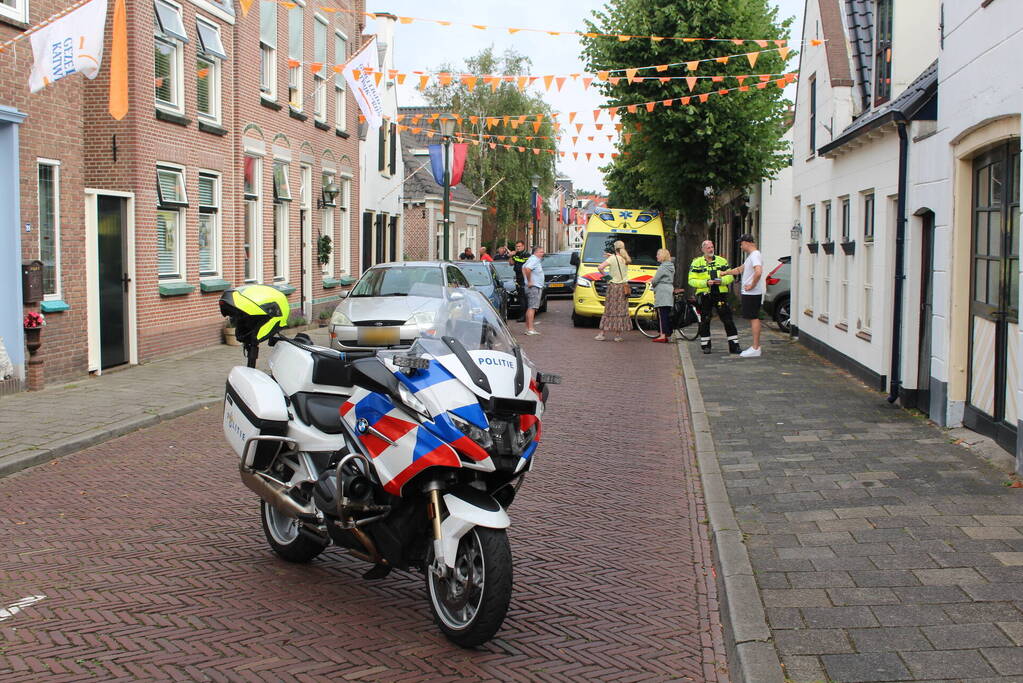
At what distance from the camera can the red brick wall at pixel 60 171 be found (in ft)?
37.4

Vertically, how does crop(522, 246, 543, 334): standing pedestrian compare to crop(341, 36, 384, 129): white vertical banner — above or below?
below

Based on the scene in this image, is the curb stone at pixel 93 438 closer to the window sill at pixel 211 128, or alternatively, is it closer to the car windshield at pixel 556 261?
the window sill at pixel 211 128

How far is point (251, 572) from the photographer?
213 inches

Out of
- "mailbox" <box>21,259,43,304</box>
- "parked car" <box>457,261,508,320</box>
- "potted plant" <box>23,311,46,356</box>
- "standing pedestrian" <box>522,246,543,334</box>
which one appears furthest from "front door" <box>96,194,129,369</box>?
"standing pedestrian" <box>522,246,543,334</box>

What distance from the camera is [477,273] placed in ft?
72.8

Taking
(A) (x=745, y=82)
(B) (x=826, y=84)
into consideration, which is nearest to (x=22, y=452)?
(B) (x=826, y=84)

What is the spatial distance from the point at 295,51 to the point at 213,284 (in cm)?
698

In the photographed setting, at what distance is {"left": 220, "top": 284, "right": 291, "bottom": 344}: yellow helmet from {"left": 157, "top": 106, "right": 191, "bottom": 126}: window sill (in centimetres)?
1088

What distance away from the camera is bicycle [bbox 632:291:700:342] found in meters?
19.5

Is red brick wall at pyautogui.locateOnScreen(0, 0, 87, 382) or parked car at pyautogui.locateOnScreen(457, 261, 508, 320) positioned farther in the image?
parked car at pyautogui.locateOnScreen(457, 261, 508, 320)

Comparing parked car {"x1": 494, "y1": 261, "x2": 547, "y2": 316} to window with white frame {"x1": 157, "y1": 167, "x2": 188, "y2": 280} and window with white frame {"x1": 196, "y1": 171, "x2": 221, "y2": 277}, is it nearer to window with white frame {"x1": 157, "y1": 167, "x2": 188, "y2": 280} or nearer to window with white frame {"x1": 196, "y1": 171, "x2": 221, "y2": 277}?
window with white frame {"x1": 196, "y1": 171, "x2": 221, "y2": 277}

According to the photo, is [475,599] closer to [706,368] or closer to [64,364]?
[64,364]

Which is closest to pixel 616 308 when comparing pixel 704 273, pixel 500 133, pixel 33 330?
pixel 704 273

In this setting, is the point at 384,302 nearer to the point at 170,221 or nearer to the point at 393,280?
the point at 393,280
